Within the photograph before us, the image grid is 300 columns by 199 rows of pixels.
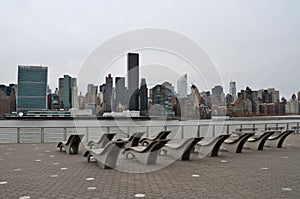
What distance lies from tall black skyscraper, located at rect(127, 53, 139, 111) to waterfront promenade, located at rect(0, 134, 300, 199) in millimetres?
5204

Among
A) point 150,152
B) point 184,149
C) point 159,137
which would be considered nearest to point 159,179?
point 150,152

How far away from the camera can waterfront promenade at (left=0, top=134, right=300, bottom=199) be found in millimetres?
4715

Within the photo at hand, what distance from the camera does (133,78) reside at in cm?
1325

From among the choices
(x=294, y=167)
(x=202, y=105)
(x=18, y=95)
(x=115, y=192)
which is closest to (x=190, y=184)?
(x=115, y=192)

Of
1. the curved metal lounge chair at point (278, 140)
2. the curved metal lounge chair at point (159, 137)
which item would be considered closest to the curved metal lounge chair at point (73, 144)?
the curved metal lounge chair at point (159, 137)

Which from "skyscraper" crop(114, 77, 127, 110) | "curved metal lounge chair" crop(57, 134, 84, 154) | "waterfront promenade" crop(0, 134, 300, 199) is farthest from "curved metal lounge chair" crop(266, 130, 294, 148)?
"curved metal lounge chair" crop(57, 134, 84, 154)

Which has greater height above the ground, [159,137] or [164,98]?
[164,98]

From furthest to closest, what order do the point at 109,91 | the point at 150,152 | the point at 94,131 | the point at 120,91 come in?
the point at 94,131, the point at 120,91, the point at 109,91, the point at 150,152

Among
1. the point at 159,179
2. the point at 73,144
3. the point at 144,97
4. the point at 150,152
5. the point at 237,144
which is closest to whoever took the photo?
the point at 159,179

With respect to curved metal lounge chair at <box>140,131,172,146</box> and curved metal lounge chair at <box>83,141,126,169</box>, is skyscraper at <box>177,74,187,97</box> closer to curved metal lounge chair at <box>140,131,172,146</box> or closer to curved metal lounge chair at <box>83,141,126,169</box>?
curved metal lounge chair at <box>140,131,172,146</box>

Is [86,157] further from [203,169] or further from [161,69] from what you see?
[161,69]

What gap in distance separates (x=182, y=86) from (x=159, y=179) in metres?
8.06

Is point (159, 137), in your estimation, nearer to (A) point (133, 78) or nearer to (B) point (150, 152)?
(B) point (150, 152)

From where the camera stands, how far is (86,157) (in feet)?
28.1
